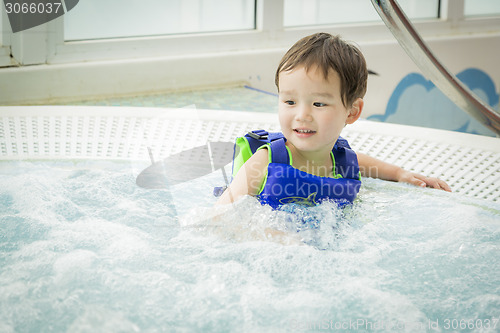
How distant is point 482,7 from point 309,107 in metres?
3.82

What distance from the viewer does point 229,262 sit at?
4.75 ft

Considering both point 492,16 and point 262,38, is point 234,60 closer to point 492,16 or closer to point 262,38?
point 262,38

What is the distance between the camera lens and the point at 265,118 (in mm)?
2355

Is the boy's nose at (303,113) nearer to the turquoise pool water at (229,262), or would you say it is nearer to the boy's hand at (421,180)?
the turquoise pool water at (229,262)

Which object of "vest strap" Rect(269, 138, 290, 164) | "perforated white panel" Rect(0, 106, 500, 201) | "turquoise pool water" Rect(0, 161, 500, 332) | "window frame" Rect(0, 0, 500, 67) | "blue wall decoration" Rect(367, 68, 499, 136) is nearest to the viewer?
"turquoise pool water" Rect(0, 161, 500, 332)

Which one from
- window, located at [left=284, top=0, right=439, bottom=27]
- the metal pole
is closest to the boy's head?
the metal pole

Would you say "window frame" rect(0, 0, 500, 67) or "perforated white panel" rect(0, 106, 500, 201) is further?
"window frame" rect(0, 0, 500, 67)

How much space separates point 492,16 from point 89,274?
4.42 m

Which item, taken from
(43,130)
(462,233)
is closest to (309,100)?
(462,233)

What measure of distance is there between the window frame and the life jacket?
5.44ft

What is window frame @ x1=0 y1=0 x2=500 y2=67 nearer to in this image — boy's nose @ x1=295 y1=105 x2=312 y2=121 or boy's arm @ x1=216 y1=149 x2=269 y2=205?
boy's arm @ x1=216 y1=149 x2=269 y2=205

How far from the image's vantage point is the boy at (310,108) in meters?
1.61

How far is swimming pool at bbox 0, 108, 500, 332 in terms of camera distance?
4.06 ft

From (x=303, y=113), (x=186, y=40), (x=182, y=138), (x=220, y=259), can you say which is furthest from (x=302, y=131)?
(x=186, y=40)
